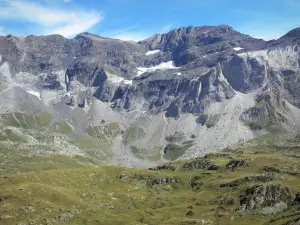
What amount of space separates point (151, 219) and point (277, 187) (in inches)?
2293

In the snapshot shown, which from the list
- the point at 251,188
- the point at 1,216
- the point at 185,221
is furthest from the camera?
the point at 251,188

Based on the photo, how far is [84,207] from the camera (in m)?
176

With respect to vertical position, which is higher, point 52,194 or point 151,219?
point 52,194

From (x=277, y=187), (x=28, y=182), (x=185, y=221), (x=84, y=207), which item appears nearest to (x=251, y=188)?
(x=277, y=187)

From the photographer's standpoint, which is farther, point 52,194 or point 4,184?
point 4,184

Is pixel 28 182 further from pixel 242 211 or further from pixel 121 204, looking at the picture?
pixel 242 211

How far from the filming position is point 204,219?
167 metres

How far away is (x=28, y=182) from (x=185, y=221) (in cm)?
8107

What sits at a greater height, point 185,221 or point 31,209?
point 31,209

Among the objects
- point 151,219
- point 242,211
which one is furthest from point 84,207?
point 242,211

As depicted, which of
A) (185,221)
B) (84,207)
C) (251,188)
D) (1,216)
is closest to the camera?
(1,216)

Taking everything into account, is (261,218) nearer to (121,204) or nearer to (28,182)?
(121,204)

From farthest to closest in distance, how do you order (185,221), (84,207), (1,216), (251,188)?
(251,188)
(84,207)
(185,221)
(1,216)

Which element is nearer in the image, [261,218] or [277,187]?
[261,218]
